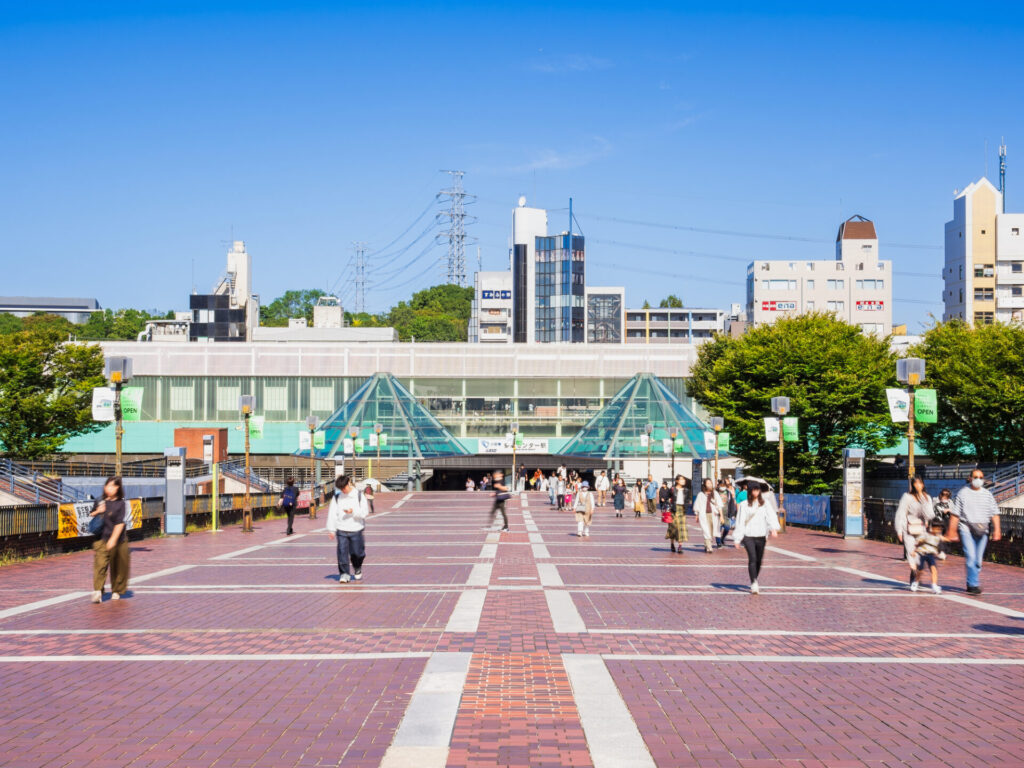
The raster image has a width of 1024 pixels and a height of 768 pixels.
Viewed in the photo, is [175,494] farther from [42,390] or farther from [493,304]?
[493,304]

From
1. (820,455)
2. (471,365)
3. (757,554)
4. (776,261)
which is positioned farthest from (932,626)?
(776,261)

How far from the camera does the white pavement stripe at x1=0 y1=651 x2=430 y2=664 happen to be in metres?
9.45

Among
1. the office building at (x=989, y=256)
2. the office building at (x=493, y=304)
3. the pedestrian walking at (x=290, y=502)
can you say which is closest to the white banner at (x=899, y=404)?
the pedestrian walking at (x=290, y=502)

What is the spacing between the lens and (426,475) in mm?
72500

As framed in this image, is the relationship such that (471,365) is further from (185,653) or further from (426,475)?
(185,653)

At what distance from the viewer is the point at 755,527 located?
1474 cm

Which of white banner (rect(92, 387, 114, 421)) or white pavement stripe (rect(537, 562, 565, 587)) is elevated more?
white banner (rect(92, 387, 114, 421))

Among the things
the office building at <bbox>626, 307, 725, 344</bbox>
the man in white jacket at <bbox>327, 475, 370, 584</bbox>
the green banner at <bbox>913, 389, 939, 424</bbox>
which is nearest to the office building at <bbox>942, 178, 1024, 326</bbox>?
the office building at <bbox>626, 307, 725, 344</bbox>

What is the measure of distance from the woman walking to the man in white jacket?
314 inches

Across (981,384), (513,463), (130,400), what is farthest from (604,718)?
(513,463)

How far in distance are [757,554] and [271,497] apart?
29.2m

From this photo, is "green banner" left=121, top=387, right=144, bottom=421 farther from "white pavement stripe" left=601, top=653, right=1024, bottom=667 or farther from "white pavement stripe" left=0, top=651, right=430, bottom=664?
"white pavement stripe" left=601, top=653, right=1024, bottom=667

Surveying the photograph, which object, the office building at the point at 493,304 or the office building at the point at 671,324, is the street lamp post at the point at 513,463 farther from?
the office building at the point at 671,324

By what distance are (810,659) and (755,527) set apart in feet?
16.9
